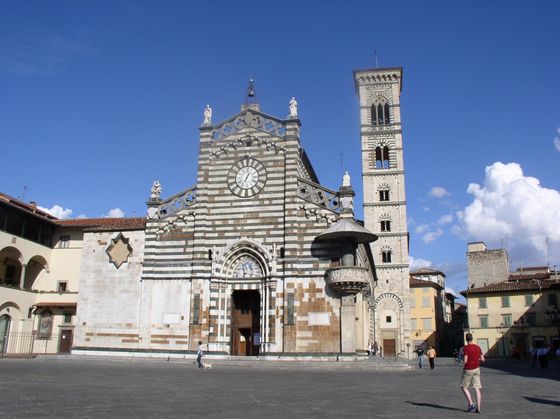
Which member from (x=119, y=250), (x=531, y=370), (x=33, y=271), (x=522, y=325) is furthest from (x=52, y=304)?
(x=522, y=325)

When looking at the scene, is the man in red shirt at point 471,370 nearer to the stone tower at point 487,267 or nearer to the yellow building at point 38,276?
the yellow building at point 38,276

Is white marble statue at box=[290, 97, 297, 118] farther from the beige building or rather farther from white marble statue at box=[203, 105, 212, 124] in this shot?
the beige building

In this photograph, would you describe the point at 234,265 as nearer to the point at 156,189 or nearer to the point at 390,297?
the point at 156,189

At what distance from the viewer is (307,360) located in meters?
26.4

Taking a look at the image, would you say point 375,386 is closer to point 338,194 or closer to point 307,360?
point 307,360

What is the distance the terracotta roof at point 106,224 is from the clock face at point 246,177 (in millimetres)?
5624

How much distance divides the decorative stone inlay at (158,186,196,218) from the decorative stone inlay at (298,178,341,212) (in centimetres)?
616

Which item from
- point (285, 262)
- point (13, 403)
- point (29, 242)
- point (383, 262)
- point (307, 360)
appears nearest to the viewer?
point (13, 403)

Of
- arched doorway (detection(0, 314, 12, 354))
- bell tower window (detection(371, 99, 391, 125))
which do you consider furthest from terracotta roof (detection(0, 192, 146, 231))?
bell tower window (detection(371, 99, 391, 125))

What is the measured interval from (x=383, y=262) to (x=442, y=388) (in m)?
37.6

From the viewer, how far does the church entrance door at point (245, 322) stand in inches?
1163

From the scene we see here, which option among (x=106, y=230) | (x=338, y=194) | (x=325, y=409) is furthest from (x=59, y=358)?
(x=325, y=409)

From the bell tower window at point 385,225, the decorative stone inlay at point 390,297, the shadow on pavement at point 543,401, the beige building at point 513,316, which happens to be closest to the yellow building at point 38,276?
the shadow on pavement at point 543,401

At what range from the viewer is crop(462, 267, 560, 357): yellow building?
47.5 meters
